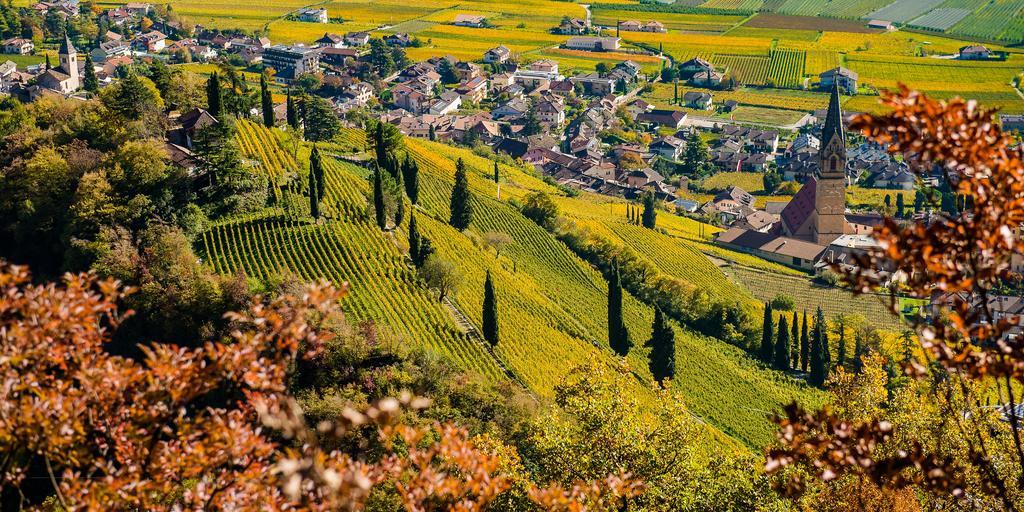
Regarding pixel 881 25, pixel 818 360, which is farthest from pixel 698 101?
pixel 818 360

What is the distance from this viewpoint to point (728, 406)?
4978 centimetres

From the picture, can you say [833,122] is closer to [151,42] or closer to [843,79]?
[843,79]

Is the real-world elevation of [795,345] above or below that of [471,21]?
below

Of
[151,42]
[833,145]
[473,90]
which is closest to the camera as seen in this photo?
[833,145]

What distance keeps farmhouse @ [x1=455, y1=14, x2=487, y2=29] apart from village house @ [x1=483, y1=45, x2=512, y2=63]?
24.3 metres

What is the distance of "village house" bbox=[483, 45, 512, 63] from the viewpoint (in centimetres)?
15212

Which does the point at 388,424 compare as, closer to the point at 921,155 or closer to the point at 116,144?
the point at 921,155

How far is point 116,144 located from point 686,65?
118 metres

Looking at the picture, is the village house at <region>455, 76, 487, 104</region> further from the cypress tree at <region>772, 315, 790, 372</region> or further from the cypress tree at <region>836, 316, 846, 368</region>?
the cypress tree at <region>836, 316, 846, 368</region>

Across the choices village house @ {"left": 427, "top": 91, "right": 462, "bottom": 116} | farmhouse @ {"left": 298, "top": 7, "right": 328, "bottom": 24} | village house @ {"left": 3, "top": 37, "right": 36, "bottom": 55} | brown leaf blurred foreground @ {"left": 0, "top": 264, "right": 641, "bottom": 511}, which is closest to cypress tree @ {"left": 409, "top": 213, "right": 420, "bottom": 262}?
brown leaf blurred foreground @ {"left": 0, "top": 264, "right": 641, "bottom": 511}

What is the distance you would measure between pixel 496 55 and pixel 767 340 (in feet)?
337

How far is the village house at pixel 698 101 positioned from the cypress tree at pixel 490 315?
10189cm

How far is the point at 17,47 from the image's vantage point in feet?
395

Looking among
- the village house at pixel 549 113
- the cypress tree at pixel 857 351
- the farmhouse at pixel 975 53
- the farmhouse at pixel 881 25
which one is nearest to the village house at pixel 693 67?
the village house at pixel 549 113
